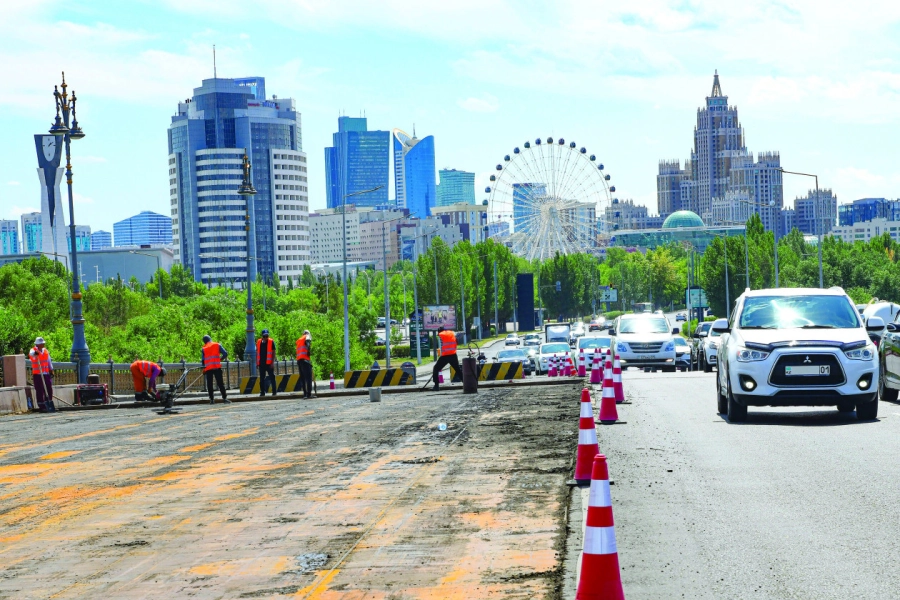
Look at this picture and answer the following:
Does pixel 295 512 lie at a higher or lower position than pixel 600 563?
lower

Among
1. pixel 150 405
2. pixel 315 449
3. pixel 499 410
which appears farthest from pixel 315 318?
pixel 315 449

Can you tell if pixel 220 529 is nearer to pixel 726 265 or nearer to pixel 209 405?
pixel 209 405

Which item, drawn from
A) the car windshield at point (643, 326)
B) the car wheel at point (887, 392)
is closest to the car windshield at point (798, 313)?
the car wheel at point (887, 392)

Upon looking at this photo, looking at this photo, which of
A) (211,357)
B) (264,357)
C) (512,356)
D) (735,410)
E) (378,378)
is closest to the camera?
(735,410)

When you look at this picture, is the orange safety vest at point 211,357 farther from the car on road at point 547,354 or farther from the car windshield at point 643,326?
the car on road at point 547,354

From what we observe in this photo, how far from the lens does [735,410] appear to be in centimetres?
1688

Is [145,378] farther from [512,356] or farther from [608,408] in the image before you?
[512,356]

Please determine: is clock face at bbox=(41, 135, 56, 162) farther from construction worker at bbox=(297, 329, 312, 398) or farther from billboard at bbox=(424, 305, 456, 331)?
construction worker at bbox=(297, 329, 312, 398)

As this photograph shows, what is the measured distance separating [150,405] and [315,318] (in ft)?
165

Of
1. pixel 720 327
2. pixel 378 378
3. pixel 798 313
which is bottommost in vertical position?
pixel 378 378

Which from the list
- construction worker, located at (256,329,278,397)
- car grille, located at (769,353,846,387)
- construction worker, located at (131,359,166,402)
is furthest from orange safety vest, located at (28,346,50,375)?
car grille, located at (769,353,846,387)

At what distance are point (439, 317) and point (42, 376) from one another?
199 ft

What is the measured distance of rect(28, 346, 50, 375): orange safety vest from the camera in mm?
27828

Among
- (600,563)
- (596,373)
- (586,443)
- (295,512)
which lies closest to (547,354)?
(596,373)
